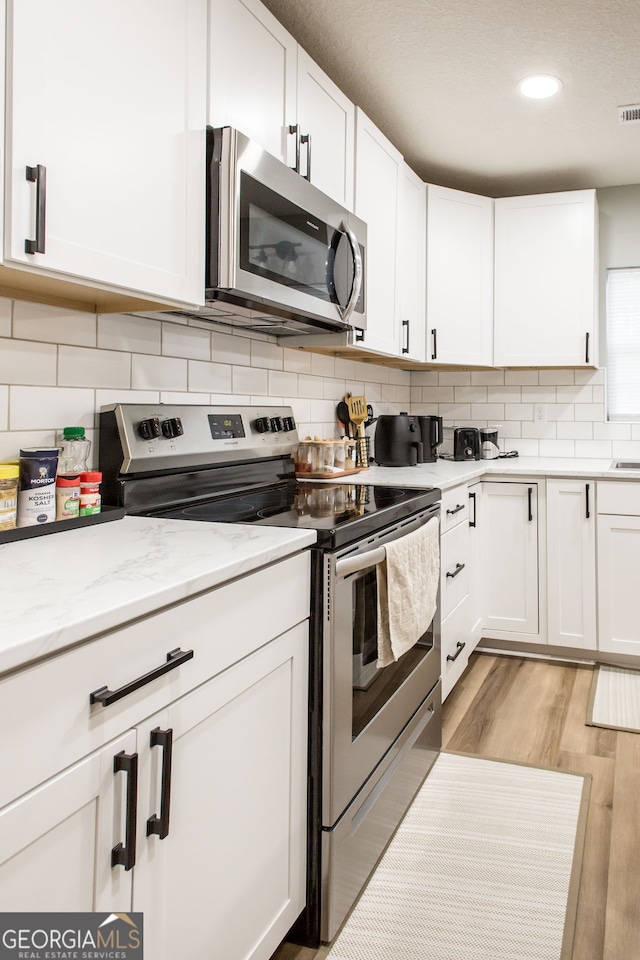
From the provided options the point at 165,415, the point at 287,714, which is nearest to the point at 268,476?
the point at 165,415

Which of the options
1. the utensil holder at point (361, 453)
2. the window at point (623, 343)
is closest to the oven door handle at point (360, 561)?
the utensil holder at point (361, 453)

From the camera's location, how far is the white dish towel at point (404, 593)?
5.67ft

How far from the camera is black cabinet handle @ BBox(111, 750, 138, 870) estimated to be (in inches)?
35.0

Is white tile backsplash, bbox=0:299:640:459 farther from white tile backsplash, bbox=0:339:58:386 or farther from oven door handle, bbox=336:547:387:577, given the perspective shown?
oven door handle, bbox=336:547:387:577

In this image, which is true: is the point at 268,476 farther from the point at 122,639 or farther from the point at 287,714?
the point at 122,639

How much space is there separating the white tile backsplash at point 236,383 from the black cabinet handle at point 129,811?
31.4 inches

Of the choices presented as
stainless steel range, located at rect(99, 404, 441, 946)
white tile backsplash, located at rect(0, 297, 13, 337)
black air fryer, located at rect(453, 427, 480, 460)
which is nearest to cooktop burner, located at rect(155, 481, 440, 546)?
stainless steel range, located at rect(99, 404, 441, 946)

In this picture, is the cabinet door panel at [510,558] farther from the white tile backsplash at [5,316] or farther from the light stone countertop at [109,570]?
the white tile backsplash at [5,316]

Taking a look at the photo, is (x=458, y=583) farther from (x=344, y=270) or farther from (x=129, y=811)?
(x=129, y=811)

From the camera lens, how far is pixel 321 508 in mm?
1789

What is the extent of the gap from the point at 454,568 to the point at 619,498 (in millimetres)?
923

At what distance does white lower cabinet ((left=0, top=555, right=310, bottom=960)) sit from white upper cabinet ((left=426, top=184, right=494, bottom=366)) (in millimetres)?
2335

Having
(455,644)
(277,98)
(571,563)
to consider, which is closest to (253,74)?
(277,98)

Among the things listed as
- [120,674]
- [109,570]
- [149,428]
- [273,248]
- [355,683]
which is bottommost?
[355,683]
